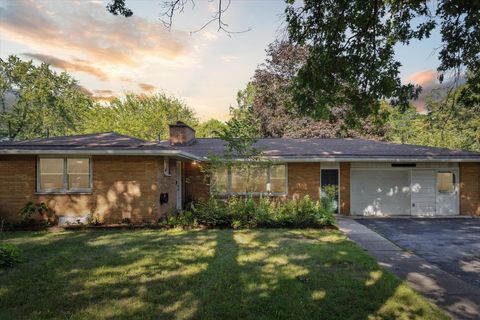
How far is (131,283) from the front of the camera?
17.9 feet

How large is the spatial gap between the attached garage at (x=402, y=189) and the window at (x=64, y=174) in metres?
12.2

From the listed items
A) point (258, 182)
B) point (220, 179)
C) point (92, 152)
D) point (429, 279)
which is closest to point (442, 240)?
point (429, 279)

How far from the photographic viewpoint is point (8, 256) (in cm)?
641

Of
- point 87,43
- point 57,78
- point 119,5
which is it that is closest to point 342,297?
point 119,5

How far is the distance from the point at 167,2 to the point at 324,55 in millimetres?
3386

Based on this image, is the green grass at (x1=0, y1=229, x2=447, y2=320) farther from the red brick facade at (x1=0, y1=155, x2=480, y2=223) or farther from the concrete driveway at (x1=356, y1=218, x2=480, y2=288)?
the red brick facade at (x1=0, y1=155, x2=480, y2=223)

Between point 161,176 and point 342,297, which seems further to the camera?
point 161,176

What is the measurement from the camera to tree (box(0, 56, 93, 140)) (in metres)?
33.8

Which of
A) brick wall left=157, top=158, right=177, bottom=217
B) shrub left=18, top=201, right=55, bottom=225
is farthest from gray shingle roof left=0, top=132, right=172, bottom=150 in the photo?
shrub left=18, top=201, right=55, bottom=225

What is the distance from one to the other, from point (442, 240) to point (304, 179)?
6606 mm

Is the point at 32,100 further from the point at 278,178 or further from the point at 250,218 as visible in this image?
the point at 250,218

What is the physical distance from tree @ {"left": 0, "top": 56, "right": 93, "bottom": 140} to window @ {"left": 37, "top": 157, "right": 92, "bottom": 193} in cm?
2237

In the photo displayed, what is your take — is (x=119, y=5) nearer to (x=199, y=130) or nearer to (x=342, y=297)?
(x=342, y=297)

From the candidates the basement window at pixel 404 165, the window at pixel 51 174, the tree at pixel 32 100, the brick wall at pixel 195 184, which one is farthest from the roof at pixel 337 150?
the tree at pixel 32 100
